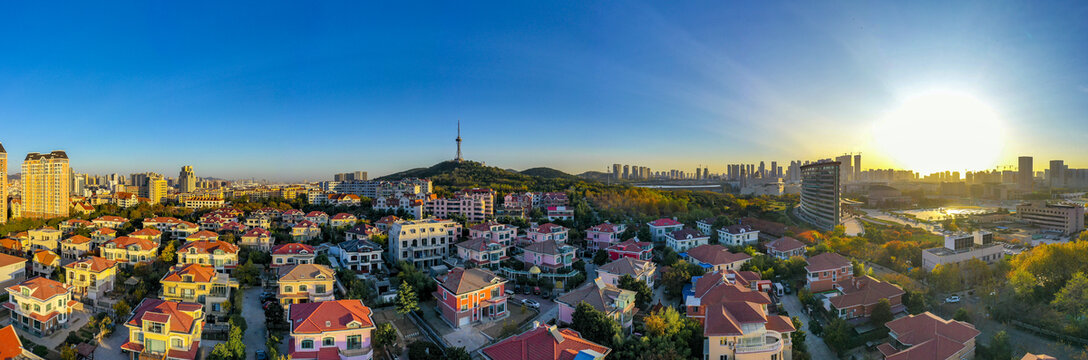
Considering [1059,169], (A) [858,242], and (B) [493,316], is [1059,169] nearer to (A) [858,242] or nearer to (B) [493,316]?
(A) [858,242]

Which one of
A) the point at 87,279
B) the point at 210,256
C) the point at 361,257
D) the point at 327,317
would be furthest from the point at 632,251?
the point at 87,279

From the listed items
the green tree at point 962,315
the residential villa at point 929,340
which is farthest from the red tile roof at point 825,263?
the residential villa at point 929,340

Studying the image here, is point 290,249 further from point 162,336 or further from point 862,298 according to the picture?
point 862,298

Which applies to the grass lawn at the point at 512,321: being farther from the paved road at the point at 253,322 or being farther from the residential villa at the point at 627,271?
the paved road at the point at 253,322

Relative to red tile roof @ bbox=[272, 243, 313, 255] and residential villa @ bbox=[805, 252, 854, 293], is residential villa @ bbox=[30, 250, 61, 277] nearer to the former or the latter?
red tile roof @ bbox=[272, 243, 313, 255]

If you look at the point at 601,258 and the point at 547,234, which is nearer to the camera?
the point at 601,258

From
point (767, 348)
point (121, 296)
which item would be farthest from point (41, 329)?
point (767, 348)
